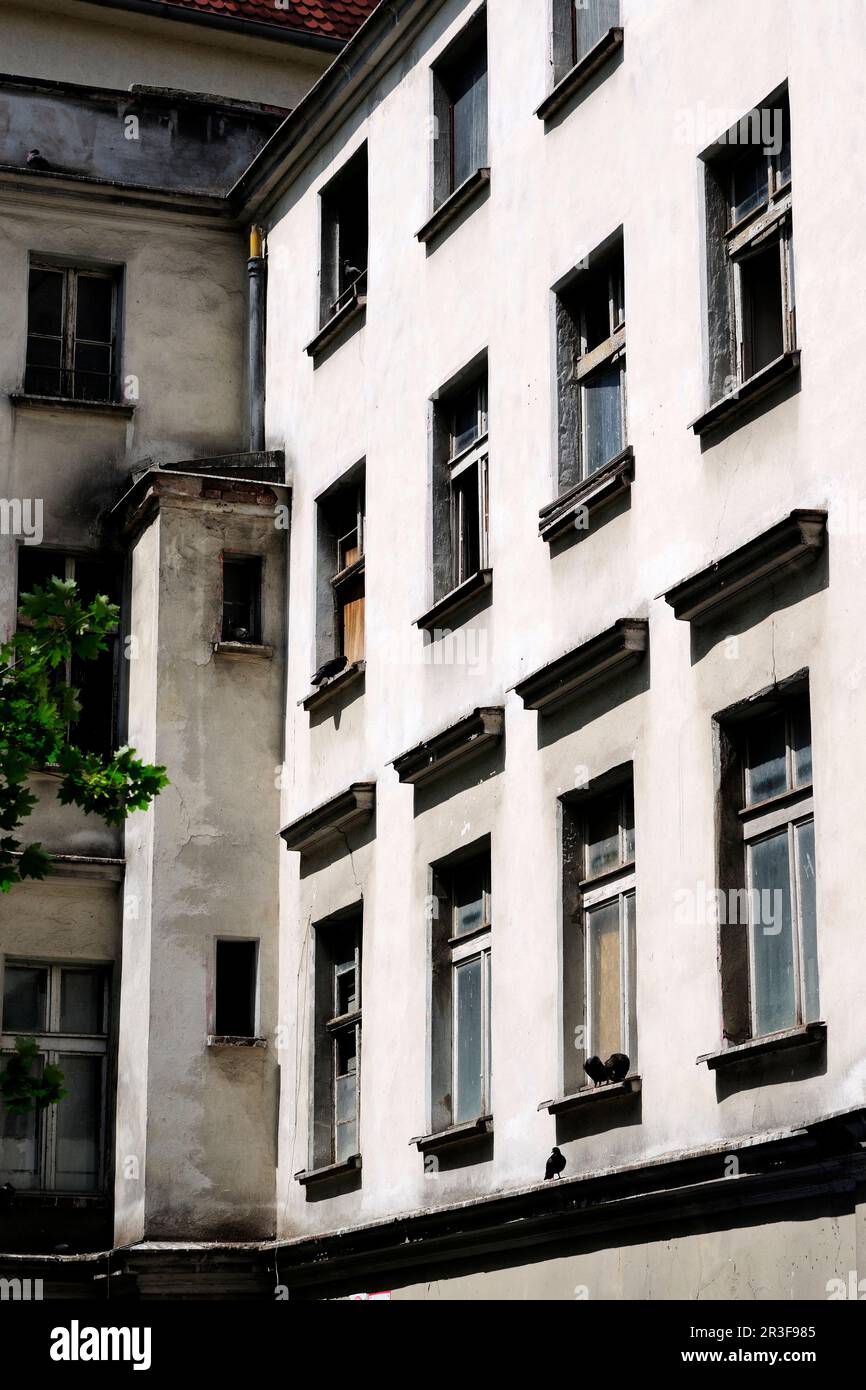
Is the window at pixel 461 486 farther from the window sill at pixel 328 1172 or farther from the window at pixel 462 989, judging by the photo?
the window sill at pixel 328 1172

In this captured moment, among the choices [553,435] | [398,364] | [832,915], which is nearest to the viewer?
[832,915]

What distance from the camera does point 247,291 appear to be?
940 inches

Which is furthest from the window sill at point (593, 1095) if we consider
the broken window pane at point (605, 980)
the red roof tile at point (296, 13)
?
the red roof tile at point (296, 13)

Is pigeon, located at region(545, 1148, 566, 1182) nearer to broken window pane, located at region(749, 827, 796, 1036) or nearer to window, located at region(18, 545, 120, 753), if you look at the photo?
broken window pane, located at region(749, 827, 796, 1036)

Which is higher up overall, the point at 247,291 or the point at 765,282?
the point at 247,291

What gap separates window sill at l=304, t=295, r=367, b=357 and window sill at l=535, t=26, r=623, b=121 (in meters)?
3.46

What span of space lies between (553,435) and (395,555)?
2860 mm

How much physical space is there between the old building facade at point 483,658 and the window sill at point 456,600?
38 millimetres

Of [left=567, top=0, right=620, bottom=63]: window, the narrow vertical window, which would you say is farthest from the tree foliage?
[left=567, top=0, right=620, bottom=63]: window

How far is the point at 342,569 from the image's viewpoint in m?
21.1

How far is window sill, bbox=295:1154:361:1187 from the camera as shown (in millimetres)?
18750
